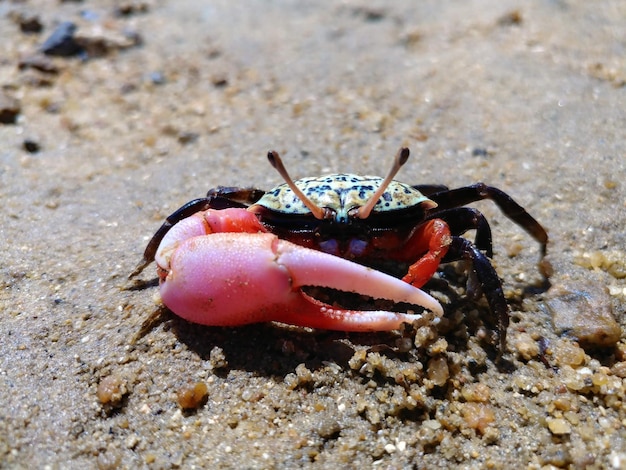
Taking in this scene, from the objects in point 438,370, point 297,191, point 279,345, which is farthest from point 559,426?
point 297,191

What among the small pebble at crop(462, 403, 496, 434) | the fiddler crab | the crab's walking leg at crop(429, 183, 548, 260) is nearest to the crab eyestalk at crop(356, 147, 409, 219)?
the fiddler crab

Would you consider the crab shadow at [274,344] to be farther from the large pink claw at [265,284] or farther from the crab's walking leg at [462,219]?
the crab's walking leg at [462,219]

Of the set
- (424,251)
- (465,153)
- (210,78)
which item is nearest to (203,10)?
(210,78)

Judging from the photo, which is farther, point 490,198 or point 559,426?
point 490,198

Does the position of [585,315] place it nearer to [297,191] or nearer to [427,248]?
[427,248]

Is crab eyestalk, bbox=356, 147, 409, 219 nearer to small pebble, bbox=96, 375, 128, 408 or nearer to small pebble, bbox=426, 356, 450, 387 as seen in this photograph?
small pebble, bbox=426, 356, 450, 387
